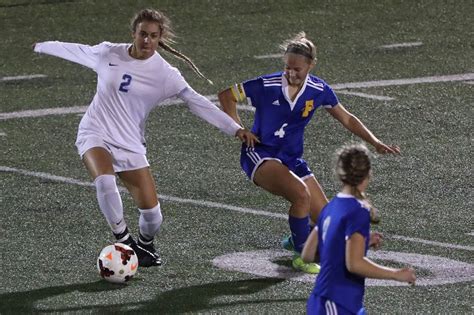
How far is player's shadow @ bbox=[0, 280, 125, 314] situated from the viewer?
10156 mm

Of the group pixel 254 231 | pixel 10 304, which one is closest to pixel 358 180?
pixel 10 304

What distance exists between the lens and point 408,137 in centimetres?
1573

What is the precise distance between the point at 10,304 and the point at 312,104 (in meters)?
2.68

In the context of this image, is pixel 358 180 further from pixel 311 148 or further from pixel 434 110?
pixel 434 110

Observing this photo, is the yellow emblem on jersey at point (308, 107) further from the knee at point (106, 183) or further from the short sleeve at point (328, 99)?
the knee at point (106, 183)

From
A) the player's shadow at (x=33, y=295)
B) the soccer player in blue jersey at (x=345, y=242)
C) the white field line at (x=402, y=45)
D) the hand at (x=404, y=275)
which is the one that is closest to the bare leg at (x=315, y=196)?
the player's shadow at (x=33, y=295)

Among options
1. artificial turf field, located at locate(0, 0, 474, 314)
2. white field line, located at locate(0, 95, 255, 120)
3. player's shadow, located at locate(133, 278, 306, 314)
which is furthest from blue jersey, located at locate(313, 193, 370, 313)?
white field line, located at locate(0, 95, 255, 120)

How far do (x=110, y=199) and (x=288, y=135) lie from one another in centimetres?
139

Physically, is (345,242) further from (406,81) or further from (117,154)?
(406,81)

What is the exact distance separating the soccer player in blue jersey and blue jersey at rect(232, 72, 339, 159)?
312cm

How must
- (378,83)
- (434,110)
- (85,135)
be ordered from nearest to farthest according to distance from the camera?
1. (85,135)
2. (434,110)
3. (378,83)

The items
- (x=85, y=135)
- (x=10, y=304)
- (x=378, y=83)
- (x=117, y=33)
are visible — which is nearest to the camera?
(x=10, y=304)

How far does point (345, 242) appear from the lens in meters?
8.04

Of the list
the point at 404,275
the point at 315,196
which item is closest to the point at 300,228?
the point at 315,196
